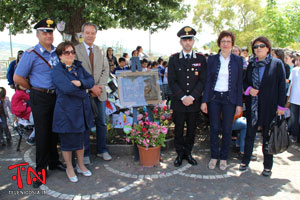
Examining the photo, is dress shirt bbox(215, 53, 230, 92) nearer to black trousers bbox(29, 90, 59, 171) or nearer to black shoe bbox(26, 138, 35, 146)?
black trousers bbox(29, 90, 59, 171)

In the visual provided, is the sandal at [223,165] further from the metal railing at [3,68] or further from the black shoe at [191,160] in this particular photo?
the metal railing at [3,68]

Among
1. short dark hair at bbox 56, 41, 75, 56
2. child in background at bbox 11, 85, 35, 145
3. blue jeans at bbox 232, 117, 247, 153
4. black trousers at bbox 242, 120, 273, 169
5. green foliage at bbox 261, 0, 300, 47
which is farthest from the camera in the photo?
green foliage at bbox 261, 0, 300, 47

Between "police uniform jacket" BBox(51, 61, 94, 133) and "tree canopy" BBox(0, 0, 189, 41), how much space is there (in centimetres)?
362

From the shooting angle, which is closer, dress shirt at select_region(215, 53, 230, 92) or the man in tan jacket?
dress shirt at select_region(215, 53, 230, 92)

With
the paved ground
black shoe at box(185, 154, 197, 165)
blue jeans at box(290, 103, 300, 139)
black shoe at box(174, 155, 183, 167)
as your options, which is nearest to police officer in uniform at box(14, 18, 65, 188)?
the paved ground

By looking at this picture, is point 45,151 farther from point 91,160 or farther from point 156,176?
point 156,176

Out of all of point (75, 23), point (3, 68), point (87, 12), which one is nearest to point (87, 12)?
point (87, 12)

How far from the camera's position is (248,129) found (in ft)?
12.6

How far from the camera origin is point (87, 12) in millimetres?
6734

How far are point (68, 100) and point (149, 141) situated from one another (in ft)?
4.96

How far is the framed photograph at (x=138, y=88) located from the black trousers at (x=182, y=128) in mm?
530

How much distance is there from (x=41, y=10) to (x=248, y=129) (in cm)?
628

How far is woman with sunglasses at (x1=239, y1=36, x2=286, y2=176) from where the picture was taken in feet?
11.6

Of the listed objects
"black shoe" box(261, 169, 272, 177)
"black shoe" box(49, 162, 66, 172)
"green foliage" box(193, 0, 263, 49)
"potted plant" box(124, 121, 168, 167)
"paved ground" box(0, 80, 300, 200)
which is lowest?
"paved ground" box(0, 80, 300, 200)
